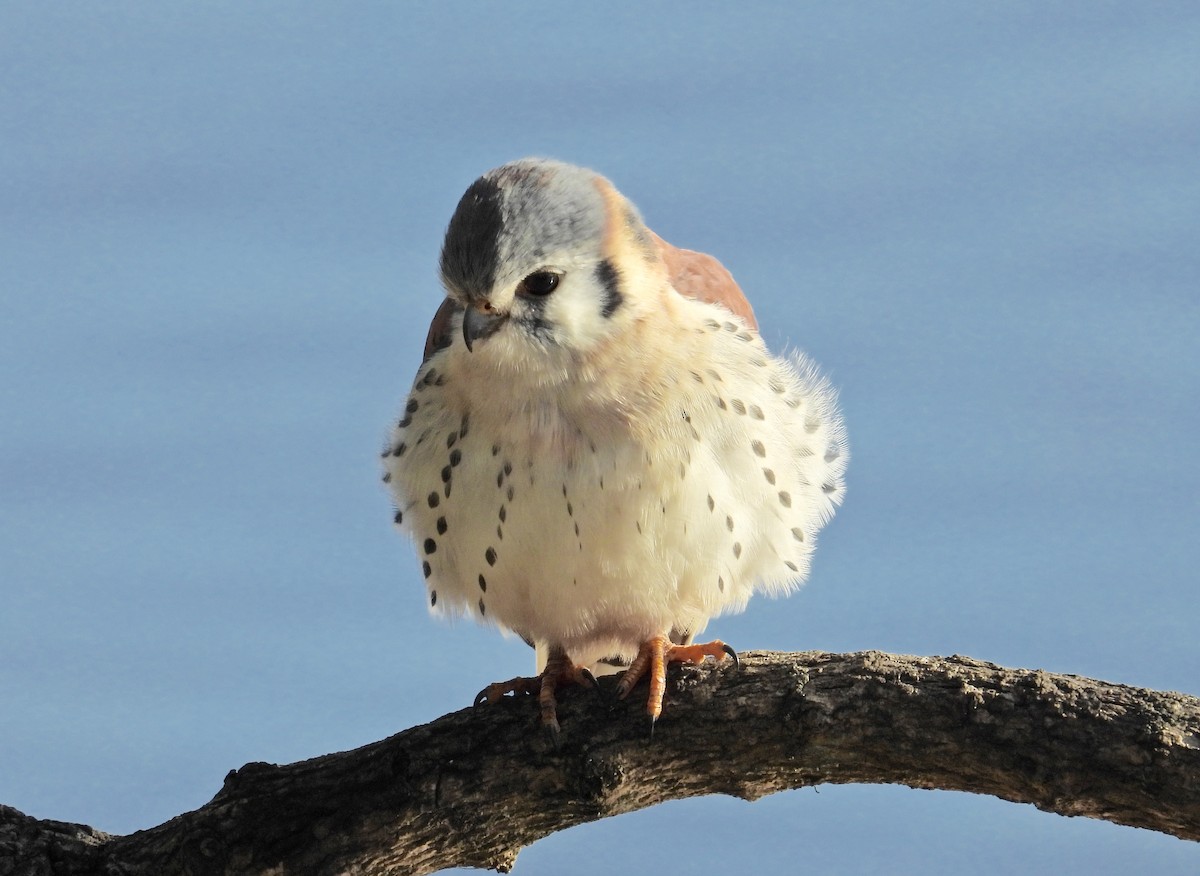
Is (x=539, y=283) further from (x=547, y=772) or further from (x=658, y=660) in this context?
(x=547, y=772)

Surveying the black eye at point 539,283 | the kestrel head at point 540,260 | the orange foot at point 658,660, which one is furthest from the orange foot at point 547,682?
the black eye at point 539,283

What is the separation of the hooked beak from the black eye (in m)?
0.09

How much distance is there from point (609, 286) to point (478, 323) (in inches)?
15.2

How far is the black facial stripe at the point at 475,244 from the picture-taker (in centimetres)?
330

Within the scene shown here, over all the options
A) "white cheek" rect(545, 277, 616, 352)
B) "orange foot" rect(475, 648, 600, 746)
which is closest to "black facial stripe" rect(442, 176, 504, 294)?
"white cheek" rect(545, 277, 616, 352)

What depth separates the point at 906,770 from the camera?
10.7 ft

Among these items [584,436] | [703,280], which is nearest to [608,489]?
[584,436]

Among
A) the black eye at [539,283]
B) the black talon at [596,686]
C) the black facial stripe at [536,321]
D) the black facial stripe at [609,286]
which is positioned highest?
the black facial stripe at [609,286]

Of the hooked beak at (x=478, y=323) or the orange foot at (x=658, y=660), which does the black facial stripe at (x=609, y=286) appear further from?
the orange foot at (x=658, y=660)

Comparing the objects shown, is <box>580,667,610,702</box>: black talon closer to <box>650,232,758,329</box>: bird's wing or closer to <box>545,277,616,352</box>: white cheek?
<box>545,277,616,352</box>: white cheek

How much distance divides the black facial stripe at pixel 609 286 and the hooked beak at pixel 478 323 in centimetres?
31

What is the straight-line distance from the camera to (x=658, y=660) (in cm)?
358

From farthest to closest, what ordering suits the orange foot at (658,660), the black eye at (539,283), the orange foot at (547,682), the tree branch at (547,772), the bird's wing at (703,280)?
the bird's wing at (703,280)
the orange foot at (547,682)
the orange foot at (658,660)
the black eye at (539,283)
the tree branch at (547,772)

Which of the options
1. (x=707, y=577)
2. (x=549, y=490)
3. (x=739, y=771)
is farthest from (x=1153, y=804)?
(x=549, y=490)
